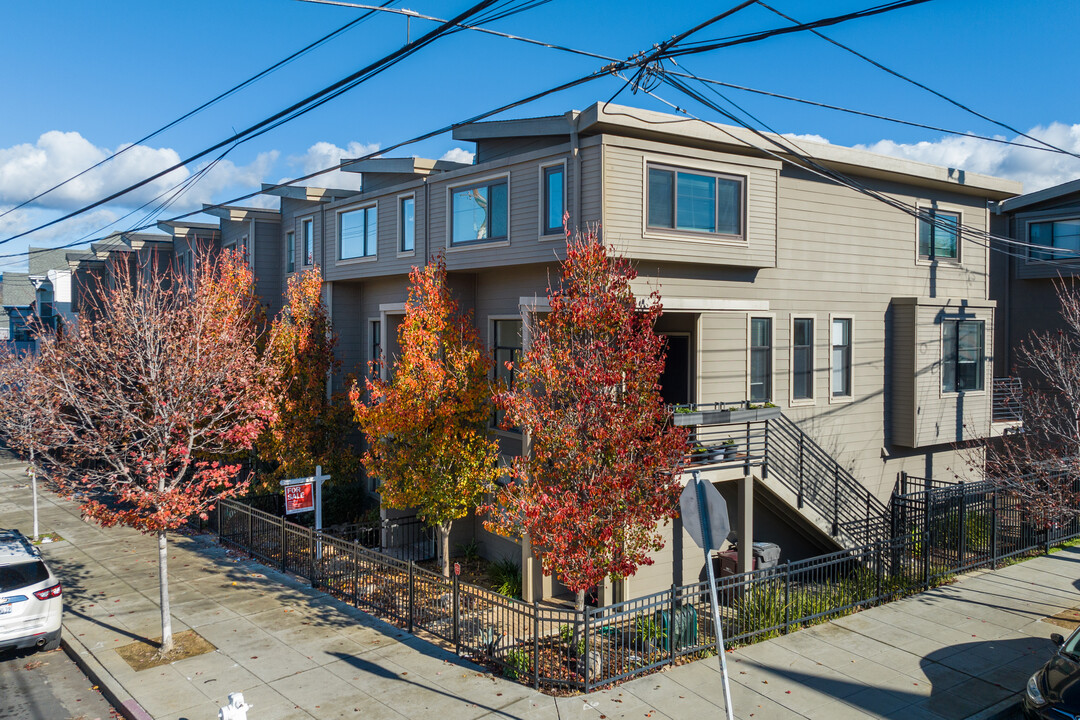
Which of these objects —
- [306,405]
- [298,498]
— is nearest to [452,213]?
[306,405]

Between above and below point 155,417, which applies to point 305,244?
above

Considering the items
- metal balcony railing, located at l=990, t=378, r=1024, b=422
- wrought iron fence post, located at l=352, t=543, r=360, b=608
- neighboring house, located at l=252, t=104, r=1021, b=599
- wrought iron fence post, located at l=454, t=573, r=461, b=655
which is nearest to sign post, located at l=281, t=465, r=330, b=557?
wrought iron fence post, located at l=352, t=543, r=360, b=608

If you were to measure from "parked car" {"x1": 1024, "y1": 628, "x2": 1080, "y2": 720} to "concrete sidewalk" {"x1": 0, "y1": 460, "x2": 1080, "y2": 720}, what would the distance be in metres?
1.11

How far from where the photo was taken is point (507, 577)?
15.7 meters

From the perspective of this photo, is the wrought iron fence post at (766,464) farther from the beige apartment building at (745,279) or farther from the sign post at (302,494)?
the sign post at (302,494)

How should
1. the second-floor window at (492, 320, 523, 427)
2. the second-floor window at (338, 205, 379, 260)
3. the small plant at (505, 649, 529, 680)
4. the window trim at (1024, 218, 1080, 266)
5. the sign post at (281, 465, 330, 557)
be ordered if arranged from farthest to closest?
the window trim at (1024, 218, 1080, 266) < the second-floor window at (338, 205, 379, 260) < the second-floor window at (492, 320, 523, 427) < the sign post at (281, 465, 330, 557) < the small plant at (505, 649, 529, 680)

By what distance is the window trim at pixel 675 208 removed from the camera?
14352 mm

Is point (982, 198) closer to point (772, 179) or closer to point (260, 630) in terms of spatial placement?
point (772, 179)

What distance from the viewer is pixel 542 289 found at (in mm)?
15609

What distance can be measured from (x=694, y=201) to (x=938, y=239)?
9471 millimetres

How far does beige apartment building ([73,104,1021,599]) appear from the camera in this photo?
48.2 ft

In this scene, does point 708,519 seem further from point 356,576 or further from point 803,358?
point 803,358

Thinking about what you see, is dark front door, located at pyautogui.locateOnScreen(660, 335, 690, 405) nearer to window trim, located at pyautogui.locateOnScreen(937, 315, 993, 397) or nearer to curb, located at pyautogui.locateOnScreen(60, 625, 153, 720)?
window trim, located at pyautogui.locateOnScreen(937, 315, 993, 397)

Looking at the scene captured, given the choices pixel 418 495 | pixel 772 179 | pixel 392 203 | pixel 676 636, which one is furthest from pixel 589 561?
pixel 392 203
